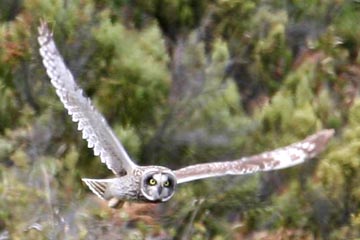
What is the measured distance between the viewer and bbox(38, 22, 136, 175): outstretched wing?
29.2ft

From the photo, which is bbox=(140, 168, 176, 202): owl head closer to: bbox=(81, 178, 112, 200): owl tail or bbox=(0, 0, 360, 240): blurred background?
bbox=(81, 178, 112, 200): owl tail

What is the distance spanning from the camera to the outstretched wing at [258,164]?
897 cm

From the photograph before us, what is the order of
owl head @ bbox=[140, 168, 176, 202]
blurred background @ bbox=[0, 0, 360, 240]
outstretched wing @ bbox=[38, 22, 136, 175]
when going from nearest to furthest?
outstretched wing @ bbox=[38, 22, 136, 175]
owl head @ bbox=[140, 168, 176, 202]
blurred background @ bbox=[0, 0, 360, 240]

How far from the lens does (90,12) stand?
477 inches

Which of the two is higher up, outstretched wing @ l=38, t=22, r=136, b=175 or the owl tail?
outstretched wing @ l=38, t=22, r=136, b=175

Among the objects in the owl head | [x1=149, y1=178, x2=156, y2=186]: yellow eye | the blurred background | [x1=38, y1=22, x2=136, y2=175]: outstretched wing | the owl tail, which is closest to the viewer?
[x1=38, y1=22, x2=136, y2=175]: outstretched wing

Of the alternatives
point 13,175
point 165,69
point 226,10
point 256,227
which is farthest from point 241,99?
point 13,175

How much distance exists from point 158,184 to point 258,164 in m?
0.56

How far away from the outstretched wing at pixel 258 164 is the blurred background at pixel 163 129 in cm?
70

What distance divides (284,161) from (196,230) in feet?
4.60

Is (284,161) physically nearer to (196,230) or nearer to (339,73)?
(196,230)

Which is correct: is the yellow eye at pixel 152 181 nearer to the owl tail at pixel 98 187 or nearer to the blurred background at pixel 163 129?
the owl tail at pixel 98 187

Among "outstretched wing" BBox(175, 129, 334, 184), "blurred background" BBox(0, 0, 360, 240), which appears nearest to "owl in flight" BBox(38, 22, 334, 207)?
"outstretched wing" BBox(175, 129, 334, 184)

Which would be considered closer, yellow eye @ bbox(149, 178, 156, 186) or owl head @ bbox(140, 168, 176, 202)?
owl head @ bbox(140, 168, 176, 202)
